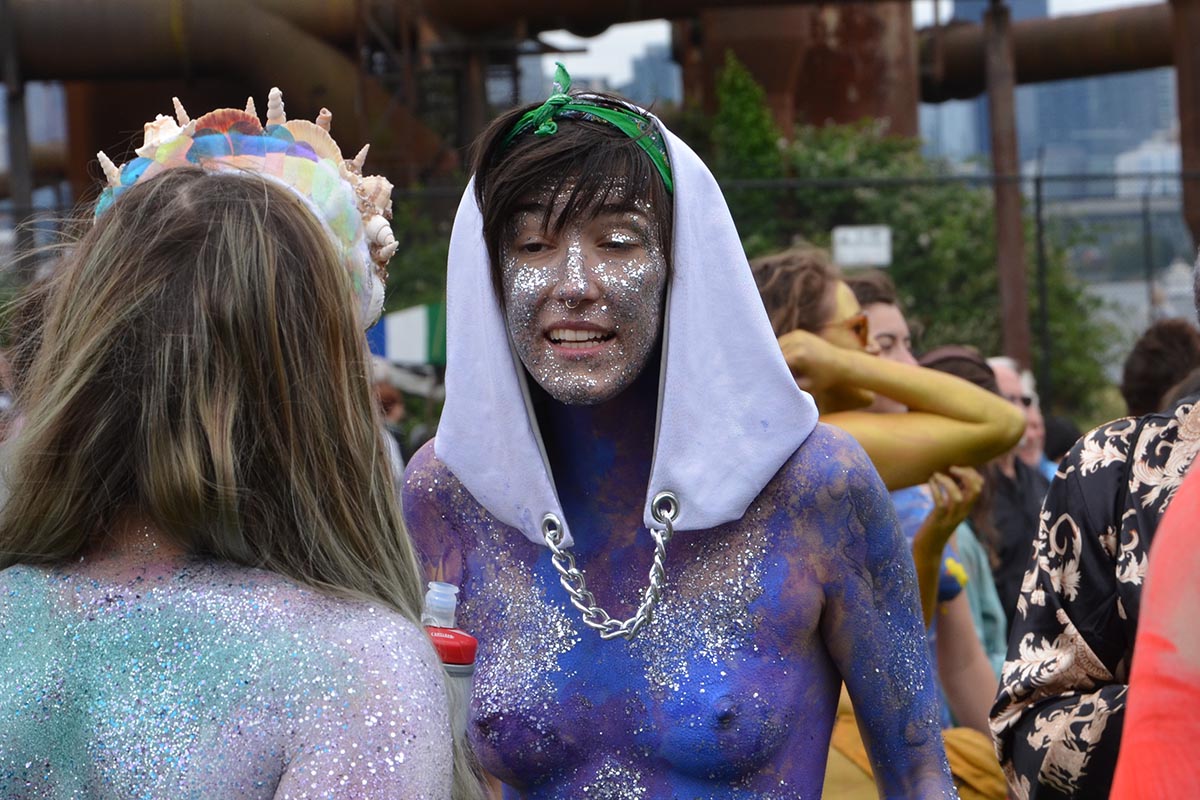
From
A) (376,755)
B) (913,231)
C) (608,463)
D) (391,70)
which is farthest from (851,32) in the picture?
(376,755)

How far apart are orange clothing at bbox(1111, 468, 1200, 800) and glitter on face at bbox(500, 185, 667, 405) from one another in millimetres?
1180

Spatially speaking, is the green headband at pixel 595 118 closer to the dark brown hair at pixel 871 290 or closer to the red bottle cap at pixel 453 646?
the red bottle cap at pixel 453 646

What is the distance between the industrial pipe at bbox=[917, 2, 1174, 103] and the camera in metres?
14.8

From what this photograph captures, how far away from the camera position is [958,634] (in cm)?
384

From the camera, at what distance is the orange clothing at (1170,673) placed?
1065 mm

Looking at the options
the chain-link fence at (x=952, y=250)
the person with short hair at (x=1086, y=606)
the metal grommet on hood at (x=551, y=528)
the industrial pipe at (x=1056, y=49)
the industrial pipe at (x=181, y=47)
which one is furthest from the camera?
the industrial pipe at (x=1056, y=49)

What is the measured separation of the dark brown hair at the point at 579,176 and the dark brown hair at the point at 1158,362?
279 cm

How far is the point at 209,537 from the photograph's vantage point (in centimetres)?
147

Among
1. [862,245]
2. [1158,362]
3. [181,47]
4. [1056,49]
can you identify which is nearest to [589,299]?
[1158,362]

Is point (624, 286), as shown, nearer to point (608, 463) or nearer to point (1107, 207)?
point (608, 463)

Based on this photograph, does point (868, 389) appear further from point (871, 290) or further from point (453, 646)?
point (453, 646)

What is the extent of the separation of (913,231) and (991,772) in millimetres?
9494

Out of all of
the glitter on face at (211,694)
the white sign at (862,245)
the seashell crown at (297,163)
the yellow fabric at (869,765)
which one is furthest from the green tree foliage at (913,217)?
the glitter on face at (211,694)

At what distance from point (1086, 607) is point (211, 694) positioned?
1327mm
